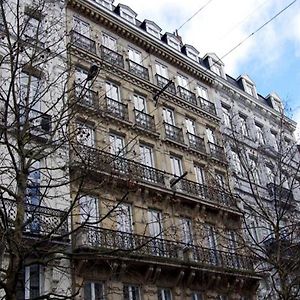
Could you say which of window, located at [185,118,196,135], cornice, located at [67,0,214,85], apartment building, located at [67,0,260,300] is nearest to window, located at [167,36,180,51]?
apartment building, located at [67,0,260,300]

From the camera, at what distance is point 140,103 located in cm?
2241

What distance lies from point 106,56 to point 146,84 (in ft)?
8.49

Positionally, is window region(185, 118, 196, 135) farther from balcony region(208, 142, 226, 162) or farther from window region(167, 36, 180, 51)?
window region(167, 36, 180, 51)

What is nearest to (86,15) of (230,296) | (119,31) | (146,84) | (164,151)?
(119,31)

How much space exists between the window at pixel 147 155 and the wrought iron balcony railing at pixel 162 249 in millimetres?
3813

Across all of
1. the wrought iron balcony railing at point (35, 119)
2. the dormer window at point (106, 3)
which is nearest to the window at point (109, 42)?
the dormer window at point (106, 3)

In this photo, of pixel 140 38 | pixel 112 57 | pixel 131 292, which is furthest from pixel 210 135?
pixel 131 292

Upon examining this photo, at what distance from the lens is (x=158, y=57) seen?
25000 millimetres

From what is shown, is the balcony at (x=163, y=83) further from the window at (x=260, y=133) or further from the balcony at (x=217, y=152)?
the window at (x=260, y=133)

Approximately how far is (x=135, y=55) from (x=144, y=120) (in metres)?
4.19

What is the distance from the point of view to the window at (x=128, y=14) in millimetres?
24341

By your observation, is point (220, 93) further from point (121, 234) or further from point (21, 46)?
point (21, 46)

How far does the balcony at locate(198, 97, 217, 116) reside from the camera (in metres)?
25.9

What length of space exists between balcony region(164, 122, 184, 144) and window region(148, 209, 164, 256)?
4.41 metres
